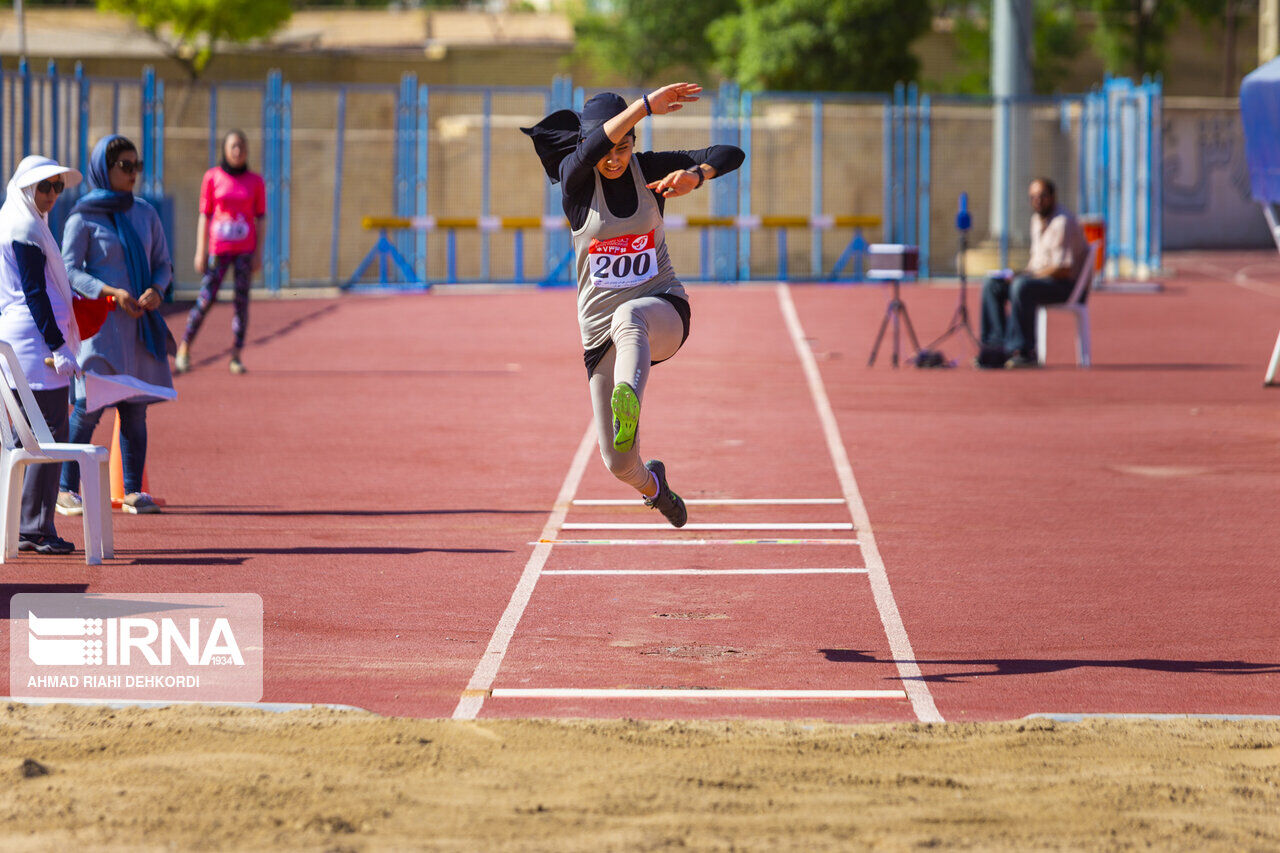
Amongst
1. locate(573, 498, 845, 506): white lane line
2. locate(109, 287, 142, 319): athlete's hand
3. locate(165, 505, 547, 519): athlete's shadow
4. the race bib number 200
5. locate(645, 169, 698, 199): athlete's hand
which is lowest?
locate(165, 505, 547, 519): athlete's shadow

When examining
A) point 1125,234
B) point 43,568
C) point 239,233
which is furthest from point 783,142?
point 43,568

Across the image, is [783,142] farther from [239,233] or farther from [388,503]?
[388,503]

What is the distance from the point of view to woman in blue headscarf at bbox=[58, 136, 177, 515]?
31.1 feet

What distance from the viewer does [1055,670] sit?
22.2ft

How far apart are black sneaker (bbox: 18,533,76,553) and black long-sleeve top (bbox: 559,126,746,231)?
3266 mm

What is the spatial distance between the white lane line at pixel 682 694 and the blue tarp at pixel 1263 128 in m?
10.9

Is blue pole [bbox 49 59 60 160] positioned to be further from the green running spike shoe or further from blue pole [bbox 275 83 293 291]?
the green running spike shoe

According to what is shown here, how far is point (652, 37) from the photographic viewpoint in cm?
5169

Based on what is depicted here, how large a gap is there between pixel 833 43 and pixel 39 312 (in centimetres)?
3861

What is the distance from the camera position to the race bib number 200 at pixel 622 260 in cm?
743

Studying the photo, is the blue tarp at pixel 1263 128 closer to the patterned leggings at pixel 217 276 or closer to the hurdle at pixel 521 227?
the patterned leggings at pixel 217 276

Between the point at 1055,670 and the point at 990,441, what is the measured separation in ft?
20.8

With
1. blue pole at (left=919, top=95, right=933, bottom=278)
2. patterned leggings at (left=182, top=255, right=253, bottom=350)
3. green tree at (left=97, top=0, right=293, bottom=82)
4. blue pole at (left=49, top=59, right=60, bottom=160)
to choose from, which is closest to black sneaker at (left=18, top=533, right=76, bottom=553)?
patterned leggings at (left=182, top=255, right=253, bottom=350)

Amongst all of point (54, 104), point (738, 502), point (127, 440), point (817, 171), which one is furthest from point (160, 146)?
point (738, 502)
